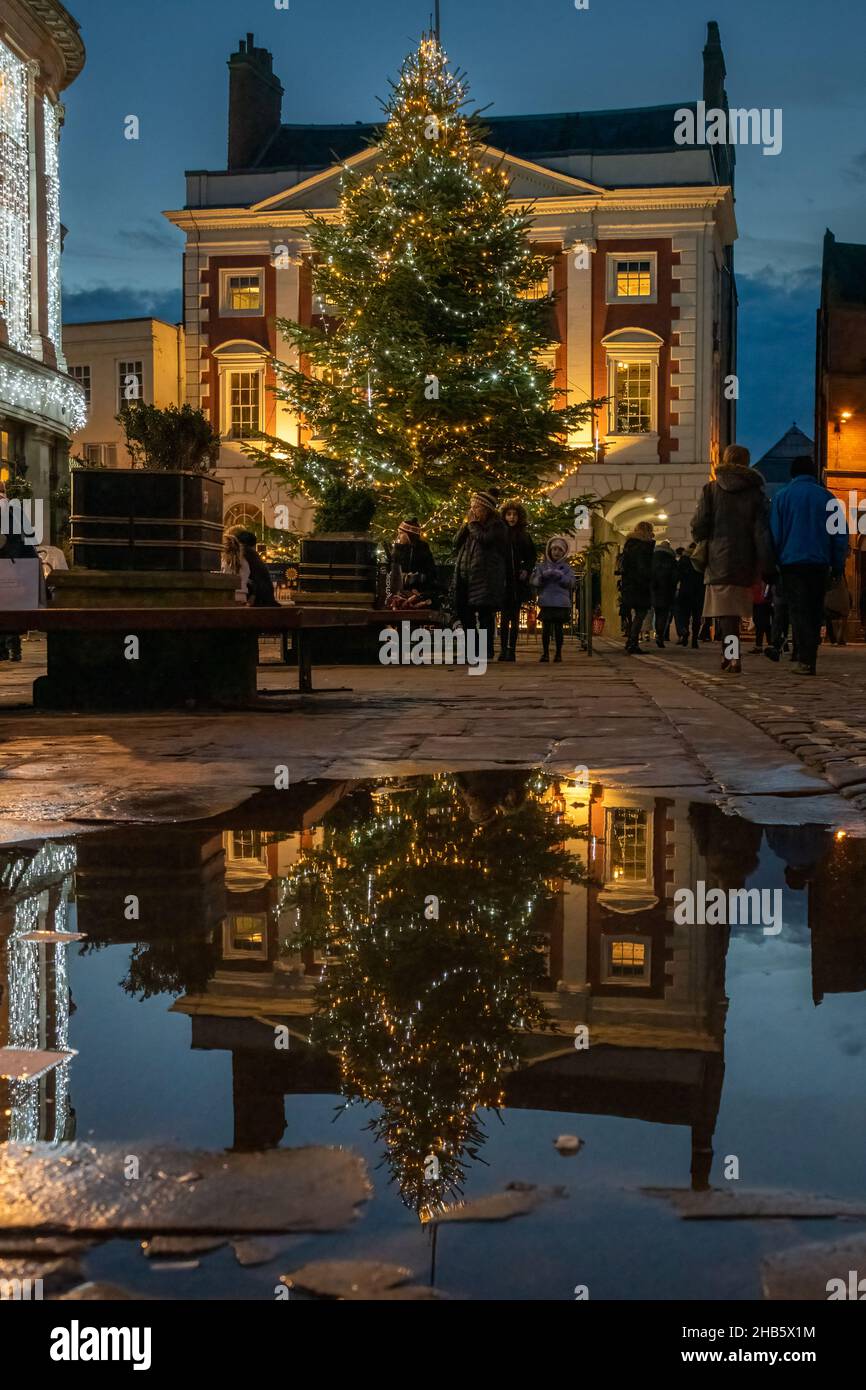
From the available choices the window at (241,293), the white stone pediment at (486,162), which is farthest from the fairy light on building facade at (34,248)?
the window at (241,293)

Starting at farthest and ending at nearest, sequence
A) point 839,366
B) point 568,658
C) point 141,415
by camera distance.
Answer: point 839,366, point 141,415, point 568,658

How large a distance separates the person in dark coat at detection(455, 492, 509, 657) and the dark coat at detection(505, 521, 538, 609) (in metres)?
0.32

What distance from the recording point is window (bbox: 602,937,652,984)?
3.02 m

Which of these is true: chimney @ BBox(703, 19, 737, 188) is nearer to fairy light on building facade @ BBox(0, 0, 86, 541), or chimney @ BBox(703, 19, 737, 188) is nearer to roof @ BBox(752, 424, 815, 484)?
fairy light on building facade @ BBox(0, 0, 86, 541)

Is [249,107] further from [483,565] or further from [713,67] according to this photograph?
[483,565]

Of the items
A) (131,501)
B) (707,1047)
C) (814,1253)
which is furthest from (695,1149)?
(131,501)

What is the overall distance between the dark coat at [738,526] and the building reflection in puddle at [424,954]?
8.59m

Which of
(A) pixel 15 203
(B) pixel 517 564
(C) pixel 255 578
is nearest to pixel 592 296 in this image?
(A) pixel 15 203

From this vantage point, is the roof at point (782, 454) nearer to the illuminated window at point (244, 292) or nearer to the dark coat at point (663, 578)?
the illuminated window at point (244, 292)

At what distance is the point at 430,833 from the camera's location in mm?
4691

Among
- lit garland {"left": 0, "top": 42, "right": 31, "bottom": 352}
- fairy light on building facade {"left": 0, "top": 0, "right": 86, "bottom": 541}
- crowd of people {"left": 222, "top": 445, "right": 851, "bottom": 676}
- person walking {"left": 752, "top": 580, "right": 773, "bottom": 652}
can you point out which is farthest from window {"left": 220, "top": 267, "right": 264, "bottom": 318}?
person walking {"left": 752, "top": 580, "right": 773, "bottom": 652}

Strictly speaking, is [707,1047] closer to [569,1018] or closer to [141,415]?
[569,1018]

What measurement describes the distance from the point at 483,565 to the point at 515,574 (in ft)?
3.50

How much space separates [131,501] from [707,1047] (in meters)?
7.45
